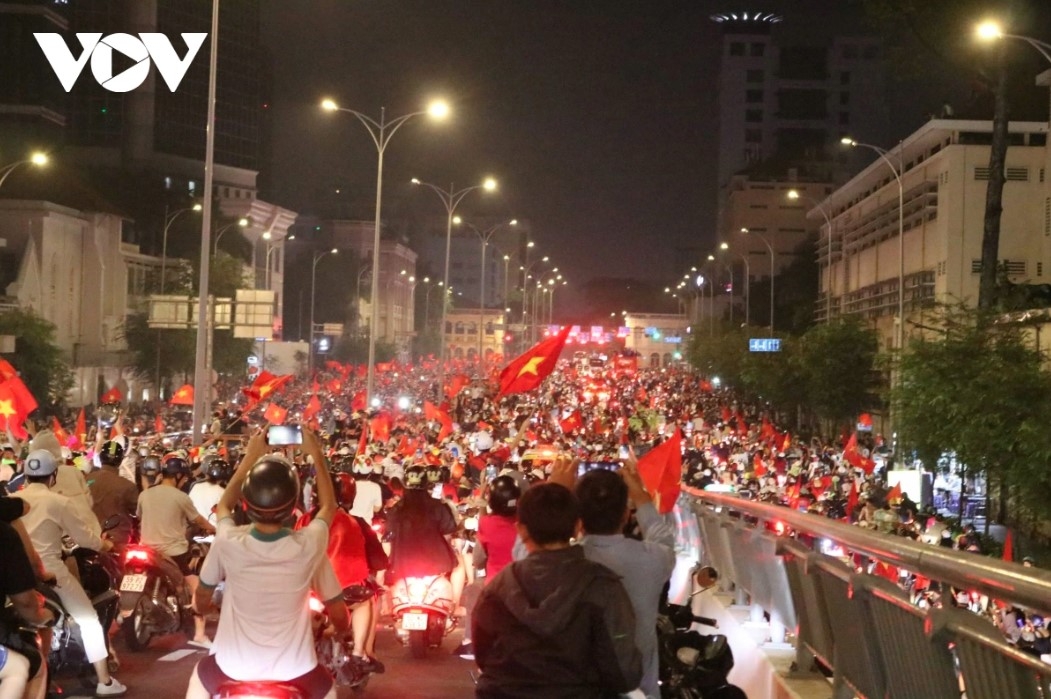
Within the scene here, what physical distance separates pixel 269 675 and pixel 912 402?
3199 cm

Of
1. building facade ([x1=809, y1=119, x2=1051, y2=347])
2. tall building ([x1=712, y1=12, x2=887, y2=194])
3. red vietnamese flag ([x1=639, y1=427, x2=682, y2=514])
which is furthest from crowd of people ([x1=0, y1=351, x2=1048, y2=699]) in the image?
tall building ([x1=712, y1=12, x2=887, y2=194])

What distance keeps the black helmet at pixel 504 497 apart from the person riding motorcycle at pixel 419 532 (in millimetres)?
1935

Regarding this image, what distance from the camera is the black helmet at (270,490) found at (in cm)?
603

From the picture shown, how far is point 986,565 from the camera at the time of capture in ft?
14.3

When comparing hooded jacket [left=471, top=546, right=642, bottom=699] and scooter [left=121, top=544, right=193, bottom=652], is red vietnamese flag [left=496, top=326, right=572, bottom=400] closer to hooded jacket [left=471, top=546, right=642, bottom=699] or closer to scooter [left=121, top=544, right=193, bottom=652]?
scooter [left=121, top=544, right=193, bottom=652]

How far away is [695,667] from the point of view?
21.4ft

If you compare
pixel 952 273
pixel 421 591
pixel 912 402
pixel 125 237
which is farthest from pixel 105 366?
pixel 421 591

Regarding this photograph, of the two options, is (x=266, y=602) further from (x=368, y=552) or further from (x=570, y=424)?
(x=570, y=424)

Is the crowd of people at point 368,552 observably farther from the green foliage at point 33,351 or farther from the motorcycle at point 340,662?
the green foliage at point 33,351

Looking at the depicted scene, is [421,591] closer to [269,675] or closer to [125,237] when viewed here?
[269,675]

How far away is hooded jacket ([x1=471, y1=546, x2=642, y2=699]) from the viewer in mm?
4996

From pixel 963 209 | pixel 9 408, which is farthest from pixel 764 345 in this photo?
pixel 9 408

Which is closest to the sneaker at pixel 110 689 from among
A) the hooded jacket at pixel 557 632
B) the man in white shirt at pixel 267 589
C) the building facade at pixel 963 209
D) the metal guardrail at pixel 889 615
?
the metal guardrail at pixel 889 615

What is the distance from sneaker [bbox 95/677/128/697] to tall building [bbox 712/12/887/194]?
151258 millimetres
